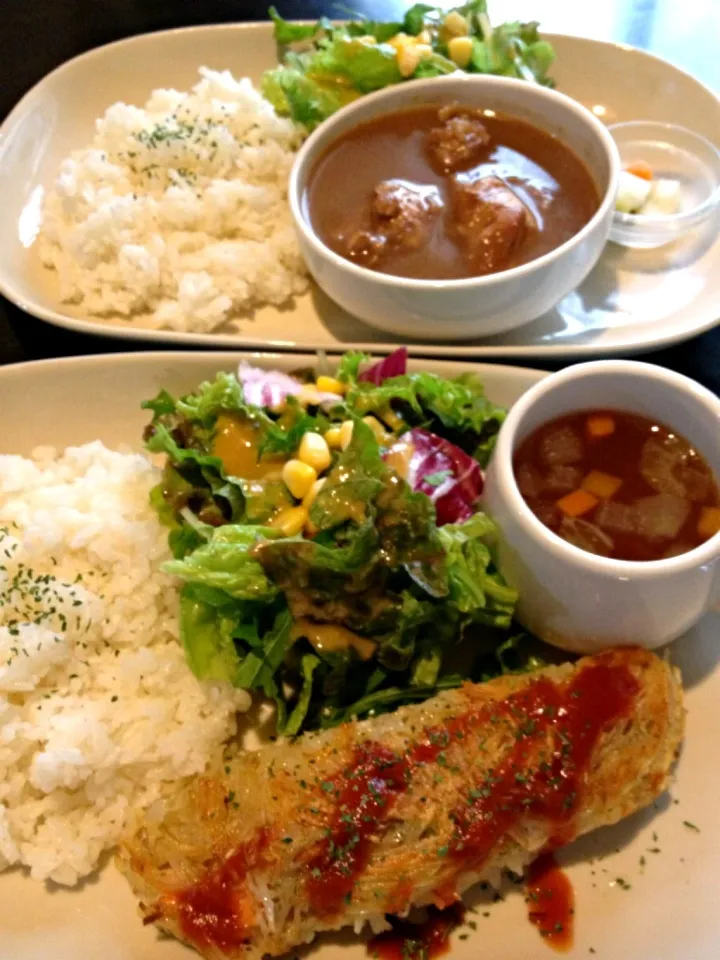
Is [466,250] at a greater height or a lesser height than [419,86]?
lesser

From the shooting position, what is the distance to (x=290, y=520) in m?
2.05

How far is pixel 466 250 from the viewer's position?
8.76 feet

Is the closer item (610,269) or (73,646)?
(73,646)

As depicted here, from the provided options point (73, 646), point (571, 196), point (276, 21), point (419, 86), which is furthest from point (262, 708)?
point (276, 21)

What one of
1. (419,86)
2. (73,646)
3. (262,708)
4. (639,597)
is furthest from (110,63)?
(639,597)

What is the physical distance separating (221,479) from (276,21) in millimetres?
2398

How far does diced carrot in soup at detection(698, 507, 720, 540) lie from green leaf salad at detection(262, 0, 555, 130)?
82.0 inches

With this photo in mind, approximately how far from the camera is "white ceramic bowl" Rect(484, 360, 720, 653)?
1773 millimetres

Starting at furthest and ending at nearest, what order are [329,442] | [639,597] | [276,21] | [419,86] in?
[276,21] < [419,86] < [329,442] < [639,597]

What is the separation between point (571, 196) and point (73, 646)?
2.11m

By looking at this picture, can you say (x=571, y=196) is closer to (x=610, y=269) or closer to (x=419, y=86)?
(x=610, y=269)

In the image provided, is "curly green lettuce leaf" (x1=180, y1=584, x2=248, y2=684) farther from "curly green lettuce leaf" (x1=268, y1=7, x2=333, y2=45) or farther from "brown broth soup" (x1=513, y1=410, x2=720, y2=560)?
"curly green lettuce leaf" (x1=268, y1=7, x2=333, y2=45)

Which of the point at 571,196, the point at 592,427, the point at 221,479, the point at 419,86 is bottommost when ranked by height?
the point at 221,479

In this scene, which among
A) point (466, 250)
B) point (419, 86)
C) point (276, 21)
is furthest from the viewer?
point (276, 21)
